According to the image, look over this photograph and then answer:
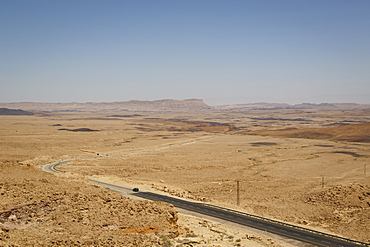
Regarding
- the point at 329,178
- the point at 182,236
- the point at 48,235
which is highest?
the point at 48,235

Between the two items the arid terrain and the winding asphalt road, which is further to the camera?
the winding asphalt road

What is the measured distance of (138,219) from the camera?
3041cm

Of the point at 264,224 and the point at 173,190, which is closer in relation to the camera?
the point at 264,224

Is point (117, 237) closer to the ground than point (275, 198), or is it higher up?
higher up

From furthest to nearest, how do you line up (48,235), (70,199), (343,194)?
(343,194) < (70,199) < (48,235)

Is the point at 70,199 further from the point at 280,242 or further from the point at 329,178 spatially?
the point at 329,178

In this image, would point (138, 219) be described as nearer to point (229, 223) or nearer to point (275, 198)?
point (229, 223)

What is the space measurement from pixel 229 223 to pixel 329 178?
139 feet

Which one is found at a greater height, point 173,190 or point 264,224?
point 264,224

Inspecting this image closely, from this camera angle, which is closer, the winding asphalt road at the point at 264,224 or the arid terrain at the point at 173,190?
the arid terrain at the point at 173,190

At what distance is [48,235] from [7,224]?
4.07 meters

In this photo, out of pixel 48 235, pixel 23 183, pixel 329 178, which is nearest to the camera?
pixel 48 235

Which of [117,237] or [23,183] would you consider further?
[23,183]

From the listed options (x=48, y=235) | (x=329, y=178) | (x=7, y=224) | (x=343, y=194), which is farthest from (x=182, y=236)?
(x=329, y=178)
